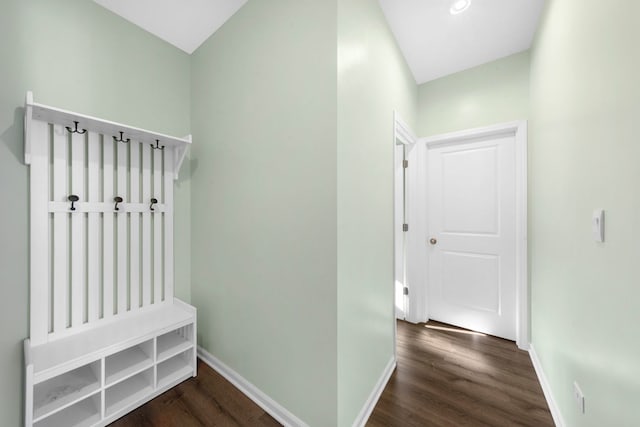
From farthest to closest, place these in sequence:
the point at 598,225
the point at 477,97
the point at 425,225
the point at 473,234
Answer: the point at 425,225
the point at 473,234
the point at 477,97
the point at 598,225

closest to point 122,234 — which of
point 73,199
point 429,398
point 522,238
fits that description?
point 73,199

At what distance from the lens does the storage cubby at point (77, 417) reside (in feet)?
4.20

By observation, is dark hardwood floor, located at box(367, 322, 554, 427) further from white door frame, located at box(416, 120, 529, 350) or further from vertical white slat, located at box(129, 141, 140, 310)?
vertical white slat, located at box(129, 141, 140, 310)

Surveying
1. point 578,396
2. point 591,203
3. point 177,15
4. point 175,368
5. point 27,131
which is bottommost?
point 175,368

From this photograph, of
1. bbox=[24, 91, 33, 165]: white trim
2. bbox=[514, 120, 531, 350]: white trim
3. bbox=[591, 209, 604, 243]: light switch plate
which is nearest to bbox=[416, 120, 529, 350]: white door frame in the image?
bbox=[514, 120, 531, 350]: white trim

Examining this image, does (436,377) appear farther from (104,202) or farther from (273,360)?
(104,202)

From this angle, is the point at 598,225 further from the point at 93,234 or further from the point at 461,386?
the point at 93,234

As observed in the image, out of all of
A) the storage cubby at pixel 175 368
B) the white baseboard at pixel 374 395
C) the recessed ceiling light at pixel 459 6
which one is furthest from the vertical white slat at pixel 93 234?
the recessed ceiling light at pixel 459 6

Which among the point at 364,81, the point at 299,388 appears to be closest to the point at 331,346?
the point at 299,388

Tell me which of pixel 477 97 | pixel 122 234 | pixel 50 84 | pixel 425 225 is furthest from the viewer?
pixel 425 225

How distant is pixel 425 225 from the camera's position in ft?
8.48

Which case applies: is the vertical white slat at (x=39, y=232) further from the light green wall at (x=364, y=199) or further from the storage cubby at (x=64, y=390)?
the light green wall at (x=364, y=199)

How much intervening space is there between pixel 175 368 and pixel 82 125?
1.70 meters

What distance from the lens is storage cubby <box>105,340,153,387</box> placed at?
1.41 m
